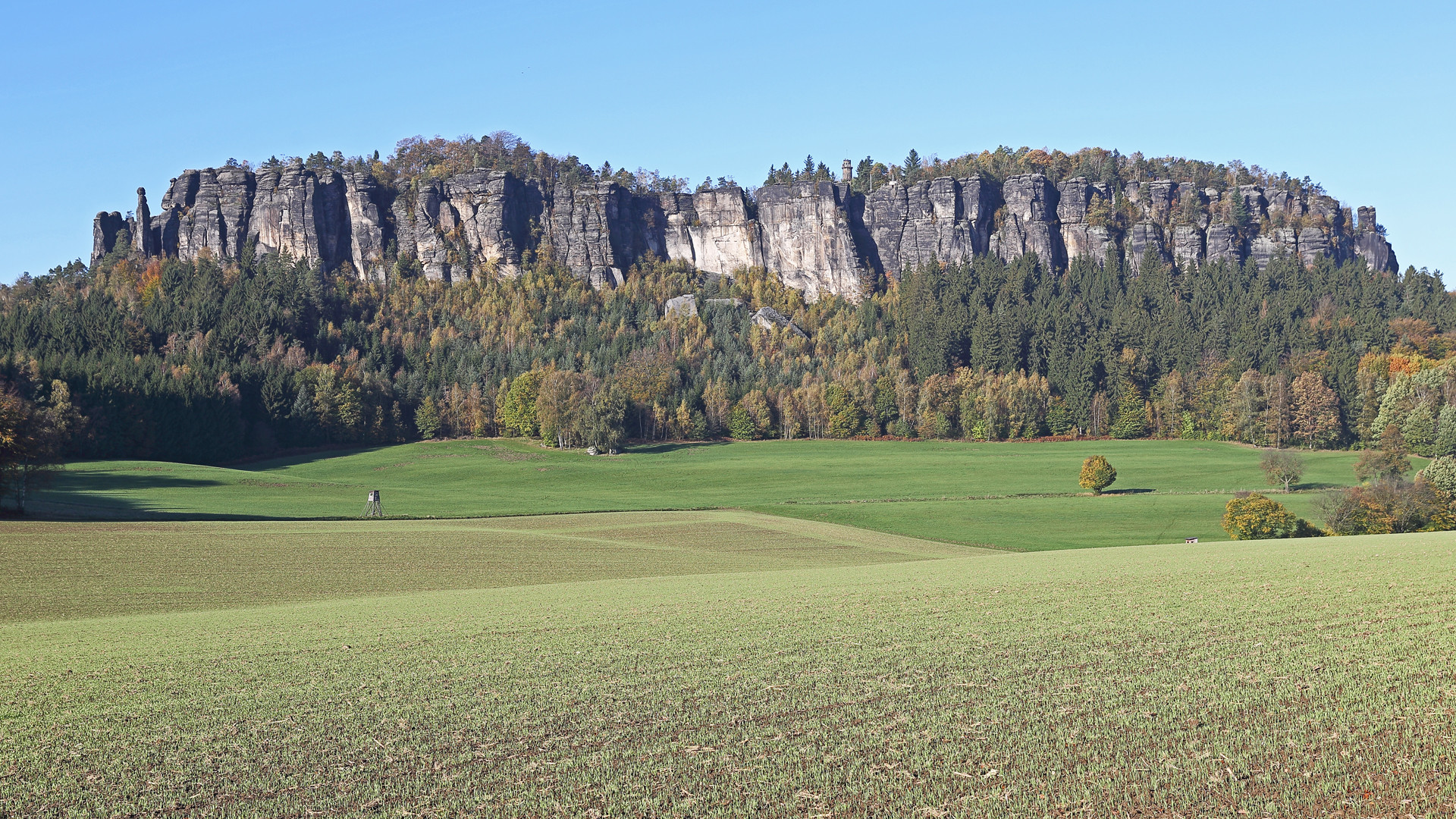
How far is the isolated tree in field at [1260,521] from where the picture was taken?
53188 millimetres

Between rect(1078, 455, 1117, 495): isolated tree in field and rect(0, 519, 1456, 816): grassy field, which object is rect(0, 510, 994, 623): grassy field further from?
rect(1078, 455, 1117, 495): isolated tree in field

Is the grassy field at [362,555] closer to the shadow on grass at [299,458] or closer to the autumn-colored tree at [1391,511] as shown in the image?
the autumn-colored tree at [1391,511]

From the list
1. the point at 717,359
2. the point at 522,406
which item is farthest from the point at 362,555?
the point at 717,359

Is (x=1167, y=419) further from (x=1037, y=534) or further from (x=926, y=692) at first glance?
(x=926, y=692)

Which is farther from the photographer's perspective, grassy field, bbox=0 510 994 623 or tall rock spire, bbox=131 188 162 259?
tall rock spire, bbox=131 188 162 259

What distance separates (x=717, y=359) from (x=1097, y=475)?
7904 centimetres

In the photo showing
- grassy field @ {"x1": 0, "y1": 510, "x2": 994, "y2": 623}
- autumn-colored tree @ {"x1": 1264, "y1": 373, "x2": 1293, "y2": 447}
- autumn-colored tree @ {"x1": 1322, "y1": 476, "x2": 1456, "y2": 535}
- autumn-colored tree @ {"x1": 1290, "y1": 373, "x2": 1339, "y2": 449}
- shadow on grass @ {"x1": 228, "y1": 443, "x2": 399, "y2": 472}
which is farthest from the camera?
autumn-colored tree @ {"x1": 1264, "y1": 373, "x2": 1293, "y2": 447}

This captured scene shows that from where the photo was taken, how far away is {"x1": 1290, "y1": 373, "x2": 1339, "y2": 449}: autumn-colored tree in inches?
4557

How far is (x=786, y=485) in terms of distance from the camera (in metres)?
85.1

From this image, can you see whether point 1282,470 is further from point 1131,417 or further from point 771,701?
point 771,701

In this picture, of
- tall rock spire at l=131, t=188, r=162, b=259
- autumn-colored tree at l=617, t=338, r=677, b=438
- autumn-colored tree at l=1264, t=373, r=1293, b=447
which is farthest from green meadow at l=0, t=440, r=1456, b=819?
tall rock spire at l=131, t=188, r=162, b=259

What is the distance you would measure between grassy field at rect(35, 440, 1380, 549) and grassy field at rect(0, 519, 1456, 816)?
30365 millimetres

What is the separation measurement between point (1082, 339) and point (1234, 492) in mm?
80621

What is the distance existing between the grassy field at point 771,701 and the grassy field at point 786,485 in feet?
99.6
